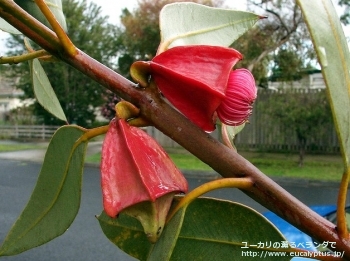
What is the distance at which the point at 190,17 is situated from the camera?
1.70 feet

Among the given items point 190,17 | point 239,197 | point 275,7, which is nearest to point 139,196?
point 190,17

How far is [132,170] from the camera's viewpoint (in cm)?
33

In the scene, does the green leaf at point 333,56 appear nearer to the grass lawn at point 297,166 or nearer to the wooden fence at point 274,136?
the grass lawn at point 297,166

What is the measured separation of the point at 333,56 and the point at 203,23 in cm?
21

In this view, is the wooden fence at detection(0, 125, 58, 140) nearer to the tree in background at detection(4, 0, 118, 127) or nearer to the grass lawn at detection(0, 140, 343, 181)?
the tree in background at detection(4, 0, 118, 127)

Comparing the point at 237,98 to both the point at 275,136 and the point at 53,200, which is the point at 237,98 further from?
the point at 275,136

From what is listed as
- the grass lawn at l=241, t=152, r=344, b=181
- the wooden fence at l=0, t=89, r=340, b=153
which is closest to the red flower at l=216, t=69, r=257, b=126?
the grass lawn at l=241, t=152, r=344, b=181

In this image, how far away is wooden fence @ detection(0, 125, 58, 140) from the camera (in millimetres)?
15562

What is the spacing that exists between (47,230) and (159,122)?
189 mm

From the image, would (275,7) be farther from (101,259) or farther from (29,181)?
(101,259)

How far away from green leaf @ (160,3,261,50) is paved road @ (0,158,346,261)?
421 cm

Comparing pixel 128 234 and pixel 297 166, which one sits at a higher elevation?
pixel 128 234

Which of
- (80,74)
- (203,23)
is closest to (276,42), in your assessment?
(80,74)

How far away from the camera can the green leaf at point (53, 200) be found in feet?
1.44
